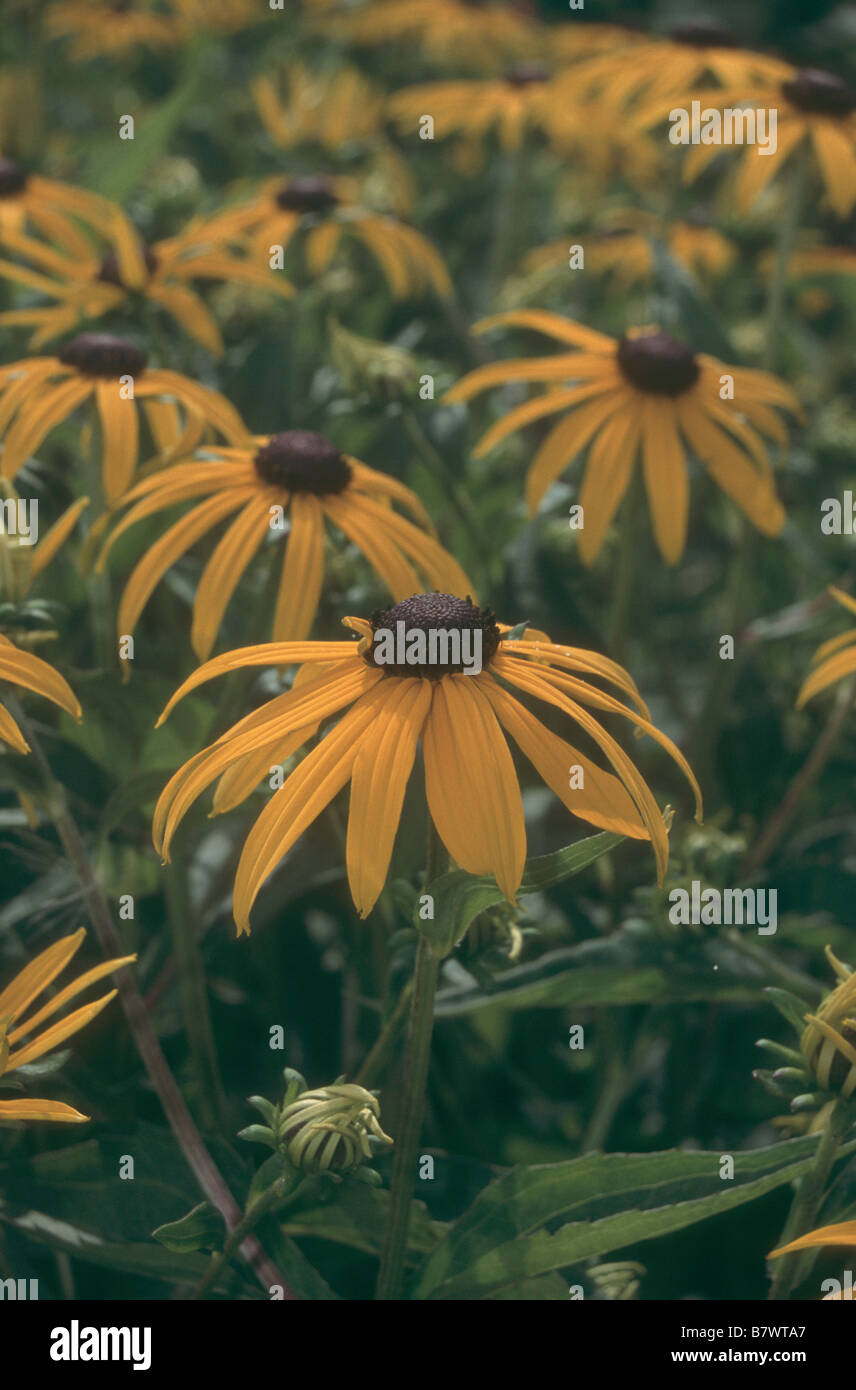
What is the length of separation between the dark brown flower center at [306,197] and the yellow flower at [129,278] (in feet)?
0.47

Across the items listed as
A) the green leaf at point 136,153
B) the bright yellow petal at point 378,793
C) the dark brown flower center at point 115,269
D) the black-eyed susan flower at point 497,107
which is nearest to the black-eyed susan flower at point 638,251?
the black-eyed susan flower at point 497,107

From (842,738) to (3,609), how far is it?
91cm

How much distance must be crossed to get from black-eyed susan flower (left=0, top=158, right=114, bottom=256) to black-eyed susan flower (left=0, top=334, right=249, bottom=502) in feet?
1.40

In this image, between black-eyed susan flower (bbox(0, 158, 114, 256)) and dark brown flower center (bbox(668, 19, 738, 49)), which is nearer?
black-eyed susan flower (bbox(0, 158, 114, 256))

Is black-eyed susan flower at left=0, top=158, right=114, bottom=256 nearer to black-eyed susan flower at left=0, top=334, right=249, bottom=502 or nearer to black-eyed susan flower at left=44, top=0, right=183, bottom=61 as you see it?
black-eyed susan flower at left=0, top=334, right=249, bottom=502

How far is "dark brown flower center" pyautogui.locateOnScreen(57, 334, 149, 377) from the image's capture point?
1.12 metres

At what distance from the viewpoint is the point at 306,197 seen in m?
1.53

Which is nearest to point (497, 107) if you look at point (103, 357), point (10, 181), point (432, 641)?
point (10, 181)

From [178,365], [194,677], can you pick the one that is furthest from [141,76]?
[194,677]

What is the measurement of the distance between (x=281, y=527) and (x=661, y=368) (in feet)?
1.29

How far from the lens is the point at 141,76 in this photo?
2.37 m

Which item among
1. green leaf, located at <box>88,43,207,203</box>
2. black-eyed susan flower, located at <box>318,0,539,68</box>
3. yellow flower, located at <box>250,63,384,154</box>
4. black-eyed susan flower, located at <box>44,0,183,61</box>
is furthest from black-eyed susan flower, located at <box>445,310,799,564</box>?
black-eyed susan flower, located at <box>44,0,183,61</box>

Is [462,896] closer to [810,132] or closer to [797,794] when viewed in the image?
[797,794]
